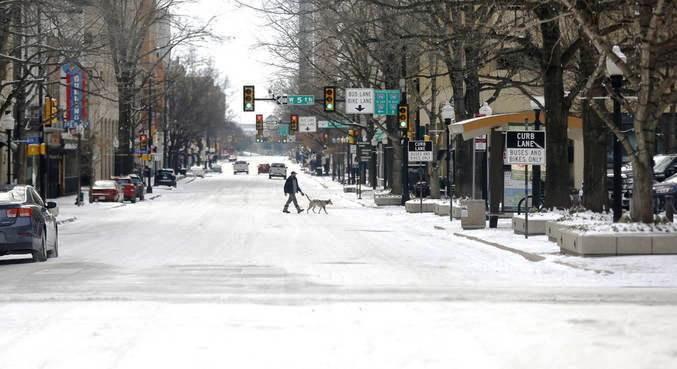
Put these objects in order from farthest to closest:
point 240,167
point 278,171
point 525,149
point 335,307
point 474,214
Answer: point 240,167 → point 278,171 → point 474,214 → point 525,149 → point 335,307

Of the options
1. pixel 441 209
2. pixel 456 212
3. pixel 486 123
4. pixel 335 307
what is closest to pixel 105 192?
pixel 441 209

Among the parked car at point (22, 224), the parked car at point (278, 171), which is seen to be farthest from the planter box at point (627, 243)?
the parked car at point (278, 171)

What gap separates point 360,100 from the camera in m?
61.7

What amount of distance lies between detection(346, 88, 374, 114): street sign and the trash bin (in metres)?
26.9

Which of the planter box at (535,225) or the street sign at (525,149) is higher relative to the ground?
the street sign at (525,149)

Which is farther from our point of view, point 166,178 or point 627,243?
point 166,178

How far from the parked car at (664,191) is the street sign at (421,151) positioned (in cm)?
1120

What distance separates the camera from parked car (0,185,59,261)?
22.8m

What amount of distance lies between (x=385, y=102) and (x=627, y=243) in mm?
38978

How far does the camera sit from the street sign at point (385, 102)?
Result: 6022 cm

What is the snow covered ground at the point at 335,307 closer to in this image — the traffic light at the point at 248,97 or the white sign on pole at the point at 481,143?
the white sign on pole at the point at 481,143

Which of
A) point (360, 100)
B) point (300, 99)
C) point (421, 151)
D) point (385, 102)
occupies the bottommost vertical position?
point (421, 151)

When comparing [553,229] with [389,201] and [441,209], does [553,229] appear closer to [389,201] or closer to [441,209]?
[441,209]

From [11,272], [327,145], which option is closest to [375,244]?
[11,272]
